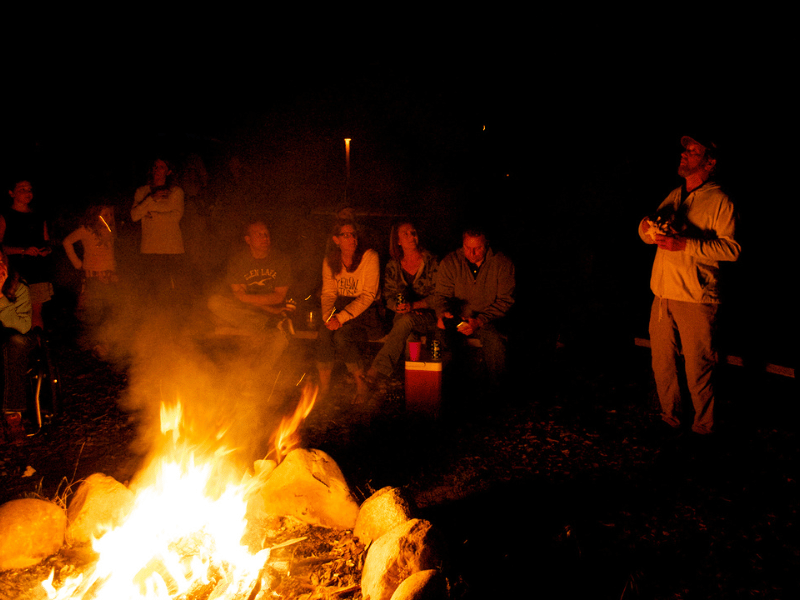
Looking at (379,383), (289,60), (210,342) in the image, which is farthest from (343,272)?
(289,60)

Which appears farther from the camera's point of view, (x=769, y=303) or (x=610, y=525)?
(x=769, y=303)

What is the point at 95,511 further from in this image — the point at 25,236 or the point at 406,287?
the point at 25,236

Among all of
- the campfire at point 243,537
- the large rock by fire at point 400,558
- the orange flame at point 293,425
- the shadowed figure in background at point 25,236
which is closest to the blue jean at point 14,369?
the campfire at point 243,537

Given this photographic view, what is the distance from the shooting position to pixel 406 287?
5.23 m

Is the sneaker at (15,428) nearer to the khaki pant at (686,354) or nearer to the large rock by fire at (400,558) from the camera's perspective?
the large rock by fire at (400,558)

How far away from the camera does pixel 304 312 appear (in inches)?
208

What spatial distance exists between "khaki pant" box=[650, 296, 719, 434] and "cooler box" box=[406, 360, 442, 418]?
1695mm

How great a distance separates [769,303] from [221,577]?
5.93 metres

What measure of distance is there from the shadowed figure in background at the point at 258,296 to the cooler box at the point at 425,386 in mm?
1506

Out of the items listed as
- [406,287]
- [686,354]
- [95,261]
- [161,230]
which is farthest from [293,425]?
[95,261]

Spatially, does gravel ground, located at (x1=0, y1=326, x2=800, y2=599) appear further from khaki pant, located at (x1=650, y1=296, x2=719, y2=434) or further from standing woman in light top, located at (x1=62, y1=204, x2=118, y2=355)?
standing woman in light top, located at (x1=62, y1=204, x2=118, y2=355)

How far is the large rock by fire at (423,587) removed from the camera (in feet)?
6.47

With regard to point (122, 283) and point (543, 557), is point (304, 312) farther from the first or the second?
point (122, 283)

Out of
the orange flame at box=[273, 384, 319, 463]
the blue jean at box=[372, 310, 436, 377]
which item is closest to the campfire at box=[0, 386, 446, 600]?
the orange flame at box=[273, 384, 319, 463]
